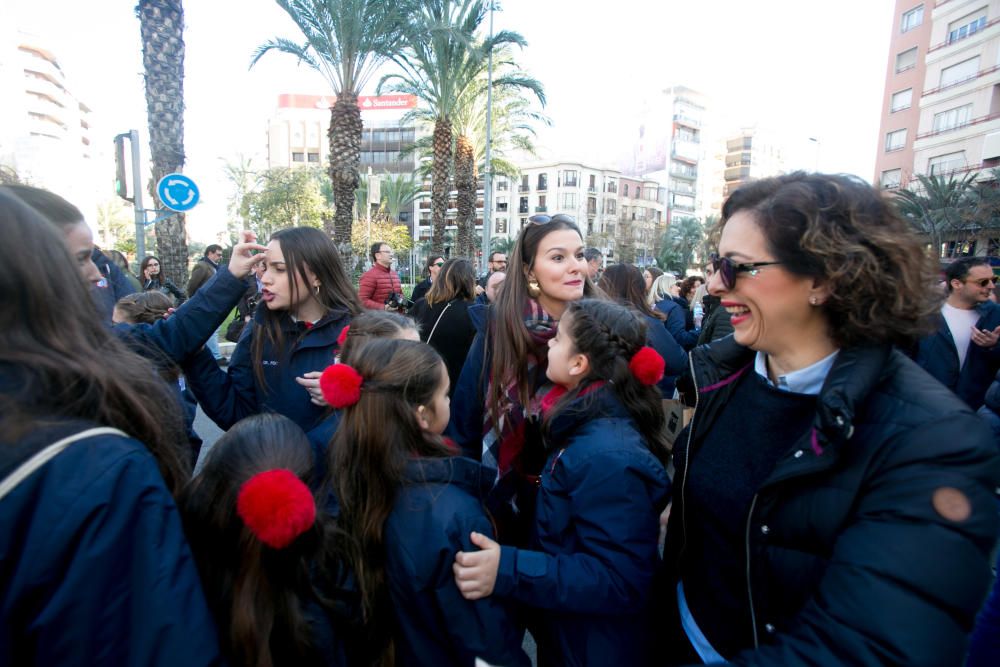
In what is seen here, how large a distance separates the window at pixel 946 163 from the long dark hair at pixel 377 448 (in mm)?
34666

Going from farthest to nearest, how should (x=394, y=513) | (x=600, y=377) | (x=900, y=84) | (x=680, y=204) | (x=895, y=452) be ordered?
1. (x=680, y=204)
2. (x=900, y=84)
3. (x=600, y=377)
4. (x=394, y=513)
5. (x=895, y=452)

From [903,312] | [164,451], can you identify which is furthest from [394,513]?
[903,312]

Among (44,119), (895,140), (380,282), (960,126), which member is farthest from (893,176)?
(44,119)

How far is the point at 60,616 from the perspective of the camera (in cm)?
83

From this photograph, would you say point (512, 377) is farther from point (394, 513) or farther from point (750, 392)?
point (750, 392)

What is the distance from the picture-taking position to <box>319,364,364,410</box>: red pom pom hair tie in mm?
1675

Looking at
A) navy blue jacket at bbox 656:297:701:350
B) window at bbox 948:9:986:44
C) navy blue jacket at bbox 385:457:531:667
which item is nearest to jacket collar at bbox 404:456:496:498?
navy blue jacket at bbox 385:457:531:667

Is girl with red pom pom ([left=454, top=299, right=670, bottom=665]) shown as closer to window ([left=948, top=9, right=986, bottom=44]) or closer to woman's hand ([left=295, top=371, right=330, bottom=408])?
woman's hand ([left=295, top=371, right=330, bottom=408])

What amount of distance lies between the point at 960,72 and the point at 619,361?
38.5 metres

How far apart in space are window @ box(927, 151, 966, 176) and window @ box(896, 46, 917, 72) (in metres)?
7.30

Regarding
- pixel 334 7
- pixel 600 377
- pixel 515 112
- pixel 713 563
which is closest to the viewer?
pixel 713 563

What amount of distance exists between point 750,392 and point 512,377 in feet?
3.75

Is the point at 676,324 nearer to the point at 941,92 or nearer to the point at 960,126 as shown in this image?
the point at 960,126

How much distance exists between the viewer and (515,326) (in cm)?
251
